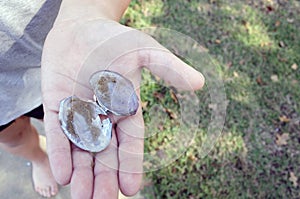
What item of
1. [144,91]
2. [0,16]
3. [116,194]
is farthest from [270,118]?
[0,16]

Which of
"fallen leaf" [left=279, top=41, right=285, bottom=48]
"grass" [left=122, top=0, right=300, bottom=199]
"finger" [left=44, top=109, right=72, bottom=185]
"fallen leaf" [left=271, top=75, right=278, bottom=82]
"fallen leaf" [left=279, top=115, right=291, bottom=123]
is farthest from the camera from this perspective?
"fallen leaf" [left=279, top=41, right=285, bottom=48]

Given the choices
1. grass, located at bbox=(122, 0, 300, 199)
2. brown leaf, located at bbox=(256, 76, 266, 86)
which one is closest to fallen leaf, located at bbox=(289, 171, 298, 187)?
grass, located at bbox=(122, 0, 300, 199)

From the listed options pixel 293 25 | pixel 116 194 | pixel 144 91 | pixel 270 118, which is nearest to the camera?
pixel 116 194

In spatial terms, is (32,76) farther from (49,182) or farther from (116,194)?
(49,182)

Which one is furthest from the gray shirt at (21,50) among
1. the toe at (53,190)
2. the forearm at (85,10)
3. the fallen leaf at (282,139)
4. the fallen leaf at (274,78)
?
the fallen leaf at (274,78)

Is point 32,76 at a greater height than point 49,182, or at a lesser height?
greater

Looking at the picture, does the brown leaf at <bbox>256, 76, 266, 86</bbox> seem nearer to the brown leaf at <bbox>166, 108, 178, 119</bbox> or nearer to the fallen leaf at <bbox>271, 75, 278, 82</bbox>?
the fallen leaf at <bbox>271, 75, 278, 82</bbox>

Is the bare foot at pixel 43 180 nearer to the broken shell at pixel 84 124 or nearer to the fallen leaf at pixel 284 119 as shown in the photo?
the broken shell at pixel 84 124
